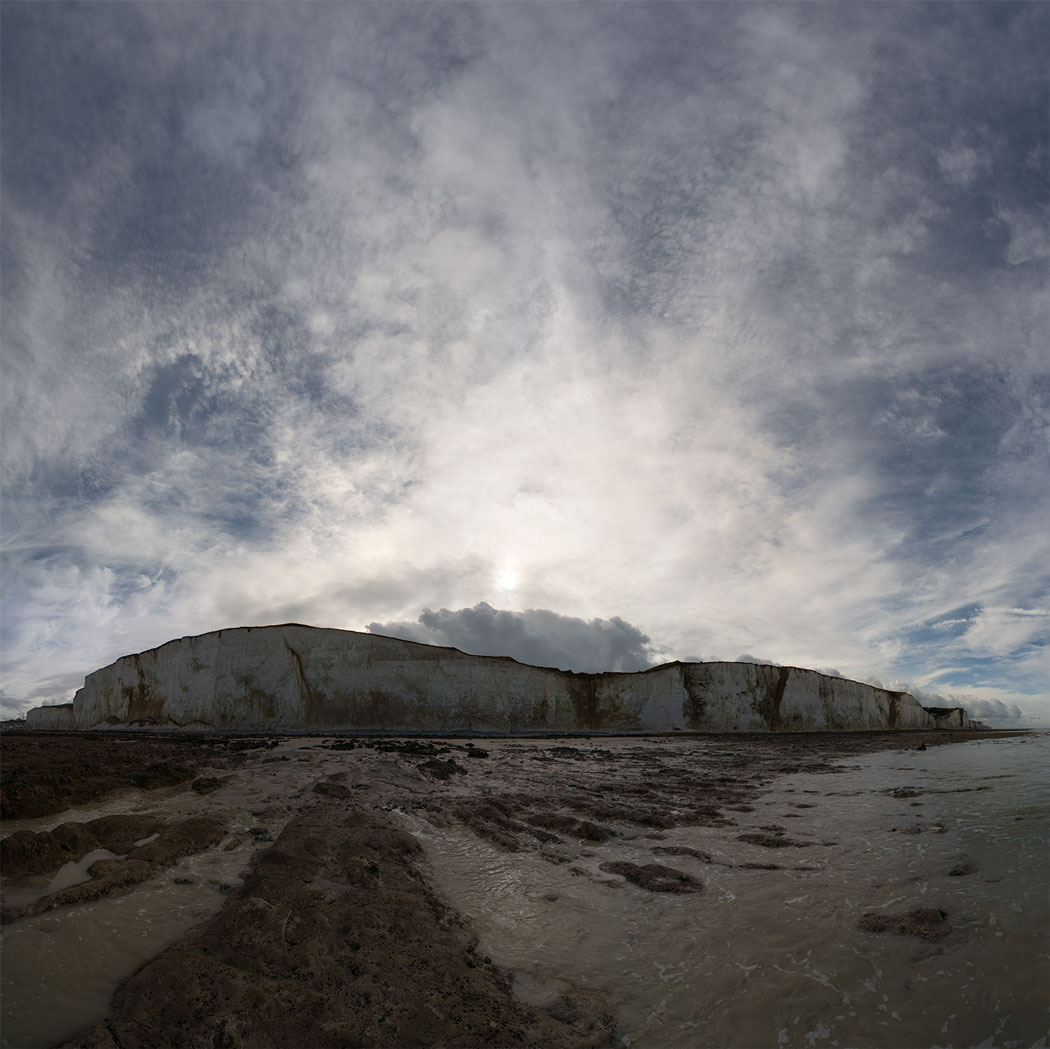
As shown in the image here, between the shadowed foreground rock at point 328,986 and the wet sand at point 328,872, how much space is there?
0.04 ft

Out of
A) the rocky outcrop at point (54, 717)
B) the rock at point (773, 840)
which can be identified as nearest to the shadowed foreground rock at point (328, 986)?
the rock at point (773, 840)

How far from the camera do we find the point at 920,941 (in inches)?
141

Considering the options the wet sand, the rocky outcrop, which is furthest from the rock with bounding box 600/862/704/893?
the rocky outcrop

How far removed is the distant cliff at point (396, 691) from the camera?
32094mm

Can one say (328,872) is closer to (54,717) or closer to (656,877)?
(656,877)

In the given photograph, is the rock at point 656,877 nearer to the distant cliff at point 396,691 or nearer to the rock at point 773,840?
the rock at point 773,840

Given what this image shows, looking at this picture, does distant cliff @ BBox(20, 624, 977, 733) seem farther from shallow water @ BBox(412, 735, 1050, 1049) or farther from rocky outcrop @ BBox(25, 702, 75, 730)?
shallow water @ BBox(412, 735, 1050, 1049)

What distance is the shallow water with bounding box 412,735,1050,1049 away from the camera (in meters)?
2.96

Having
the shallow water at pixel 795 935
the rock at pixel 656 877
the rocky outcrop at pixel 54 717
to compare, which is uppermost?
the shallow water at pixel 795 935

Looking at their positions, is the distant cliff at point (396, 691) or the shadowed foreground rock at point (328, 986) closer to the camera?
the shadowed foreground rock at point (328, 986)

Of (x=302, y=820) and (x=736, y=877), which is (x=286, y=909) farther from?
(x=736, y=877)

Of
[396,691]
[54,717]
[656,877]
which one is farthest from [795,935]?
[54,717]

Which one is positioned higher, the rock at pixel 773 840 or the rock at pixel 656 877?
A: the rock at pixel 656 877

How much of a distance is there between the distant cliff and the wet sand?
23.1 meters
